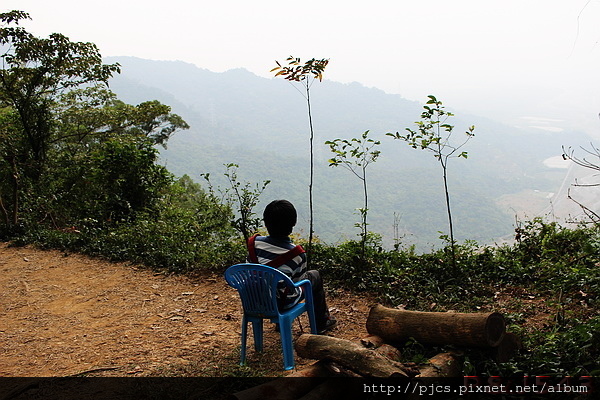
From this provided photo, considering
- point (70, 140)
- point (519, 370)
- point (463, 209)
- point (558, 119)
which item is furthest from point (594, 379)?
point (558, 119)

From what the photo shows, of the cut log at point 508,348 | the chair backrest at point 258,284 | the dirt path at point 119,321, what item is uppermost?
the chair backrest at point 258,284

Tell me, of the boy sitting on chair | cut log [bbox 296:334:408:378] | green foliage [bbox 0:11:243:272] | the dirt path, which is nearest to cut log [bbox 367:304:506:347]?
cut log [bbox 296:334:408:378]

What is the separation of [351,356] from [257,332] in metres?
1.27

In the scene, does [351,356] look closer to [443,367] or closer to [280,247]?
[443,367]

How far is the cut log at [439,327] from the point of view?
9.76ft

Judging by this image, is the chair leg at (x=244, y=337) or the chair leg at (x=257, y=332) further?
the chair leg at (x=257, y=332)

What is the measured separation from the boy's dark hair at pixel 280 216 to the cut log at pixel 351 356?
939 millimetres

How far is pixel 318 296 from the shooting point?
4062 millimetres

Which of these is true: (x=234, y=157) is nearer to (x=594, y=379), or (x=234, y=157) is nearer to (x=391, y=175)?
(x=391, y=175)

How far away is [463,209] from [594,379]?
218ft

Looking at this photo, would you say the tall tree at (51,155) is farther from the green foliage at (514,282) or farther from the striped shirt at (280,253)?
the striped shirt at (280,253)

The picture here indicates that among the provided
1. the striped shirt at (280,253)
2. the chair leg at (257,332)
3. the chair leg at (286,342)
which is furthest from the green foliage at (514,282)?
the chair leg at (257,332)

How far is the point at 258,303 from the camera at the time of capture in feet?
11.3

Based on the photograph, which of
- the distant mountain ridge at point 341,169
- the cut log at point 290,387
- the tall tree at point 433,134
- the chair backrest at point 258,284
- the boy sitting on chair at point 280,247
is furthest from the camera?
the distant mountain ridge at point 341,169
